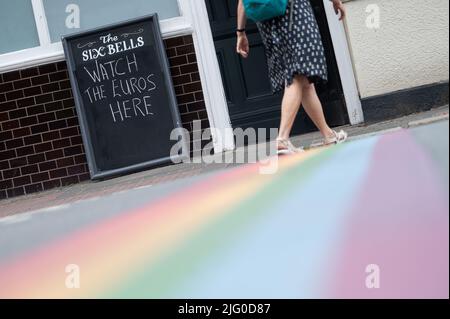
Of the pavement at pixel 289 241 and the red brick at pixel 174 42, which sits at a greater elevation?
the red brick at pixel 174 42

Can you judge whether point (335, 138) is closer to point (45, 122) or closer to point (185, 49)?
point (185, 49)

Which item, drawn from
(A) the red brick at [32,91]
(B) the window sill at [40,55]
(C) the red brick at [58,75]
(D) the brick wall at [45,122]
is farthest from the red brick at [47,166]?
(B) the window sill at [40,55]

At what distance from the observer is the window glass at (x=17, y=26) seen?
5359mm

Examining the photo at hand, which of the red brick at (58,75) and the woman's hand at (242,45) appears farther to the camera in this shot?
the red brick at (58,75)

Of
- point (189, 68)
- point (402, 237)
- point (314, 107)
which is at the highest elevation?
point (189, 68)

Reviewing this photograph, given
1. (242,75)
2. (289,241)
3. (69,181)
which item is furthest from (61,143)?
(289,241)

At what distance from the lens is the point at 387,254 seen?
98 cm

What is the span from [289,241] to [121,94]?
431cm

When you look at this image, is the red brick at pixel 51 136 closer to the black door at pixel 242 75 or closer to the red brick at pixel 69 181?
the red brick at pixel 69 181

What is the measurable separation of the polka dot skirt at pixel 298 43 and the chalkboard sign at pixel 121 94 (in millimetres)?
1967

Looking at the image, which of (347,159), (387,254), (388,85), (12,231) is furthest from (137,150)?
(387,254)

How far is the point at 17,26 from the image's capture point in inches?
211

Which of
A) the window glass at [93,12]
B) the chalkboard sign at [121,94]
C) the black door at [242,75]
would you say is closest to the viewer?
the chalkboard sign at [121,94]

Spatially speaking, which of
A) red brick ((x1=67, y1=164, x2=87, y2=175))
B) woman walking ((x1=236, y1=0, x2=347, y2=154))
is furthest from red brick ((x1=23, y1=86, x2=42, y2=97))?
woman walking ((x1=236, y1=0, x2=347, y2=154))
